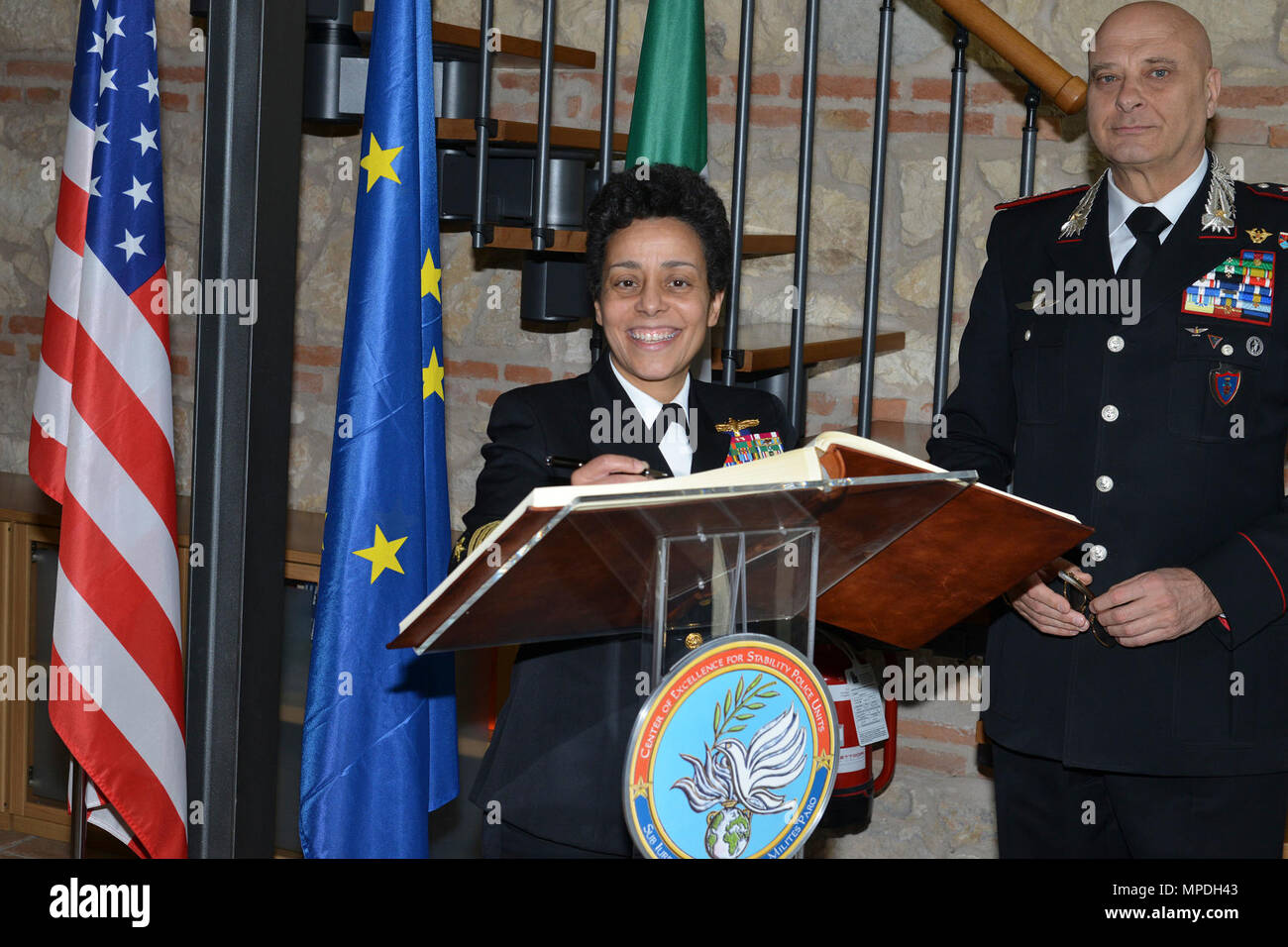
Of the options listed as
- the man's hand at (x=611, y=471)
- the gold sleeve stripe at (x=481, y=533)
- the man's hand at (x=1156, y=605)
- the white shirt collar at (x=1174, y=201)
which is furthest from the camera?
the white shirt collar at (x=1174, y=201)

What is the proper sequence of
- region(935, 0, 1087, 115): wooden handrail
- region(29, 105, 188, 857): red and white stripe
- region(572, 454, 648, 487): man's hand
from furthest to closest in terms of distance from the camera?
region(935, 0, 1087, 115): wooden handrail → region(29, 105, 188, 857): red and white stripe → region(572, 454, 648, 487): man's hand

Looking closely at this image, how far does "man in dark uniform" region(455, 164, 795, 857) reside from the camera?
1.54 meters

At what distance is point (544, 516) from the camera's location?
1.06 meters

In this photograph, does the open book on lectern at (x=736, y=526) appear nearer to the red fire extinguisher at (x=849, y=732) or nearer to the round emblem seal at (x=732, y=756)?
the round emblem seal at (x=732, y=756)

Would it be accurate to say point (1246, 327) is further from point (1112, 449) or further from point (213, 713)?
point (213, 713)

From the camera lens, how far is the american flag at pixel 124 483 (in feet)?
7.20


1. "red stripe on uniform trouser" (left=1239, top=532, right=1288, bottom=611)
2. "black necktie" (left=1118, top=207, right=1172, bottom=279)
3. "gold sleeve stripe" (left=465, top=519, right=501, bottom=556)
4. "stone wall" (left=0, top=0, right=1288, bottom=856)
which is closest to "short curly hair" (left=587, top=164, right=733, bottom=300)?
"gold sleeve stripe" (left=465, top=519, right=501, bottom=556)

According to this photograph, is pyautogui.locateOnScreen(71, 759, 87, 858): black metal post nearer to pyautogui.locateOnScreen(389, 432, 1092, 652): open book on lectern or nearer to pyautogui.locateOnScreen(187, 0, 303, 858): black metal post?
pyautogui.locateOnScreen(187, 0, 303, 858): black metal post

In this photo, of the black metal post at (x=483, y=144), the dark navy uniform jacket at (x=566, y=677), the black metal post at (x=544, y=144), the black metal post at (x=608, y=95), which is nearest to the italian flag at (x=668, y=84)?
the black metal post at (x=608, y=95)

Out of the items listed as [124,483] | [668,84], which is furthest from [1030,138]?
[124,483]

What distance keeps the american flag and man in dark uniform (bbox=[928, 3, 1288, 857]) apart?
1333 millimetres

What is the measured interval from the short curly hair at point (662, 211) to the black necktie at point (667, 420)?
0.19 metres

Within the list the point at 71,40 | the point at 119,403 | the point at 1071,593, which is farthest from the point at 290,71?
the point at 71,40

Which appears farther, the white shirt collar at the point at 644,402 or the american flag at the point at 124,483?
the american flag at the point at 124,483
